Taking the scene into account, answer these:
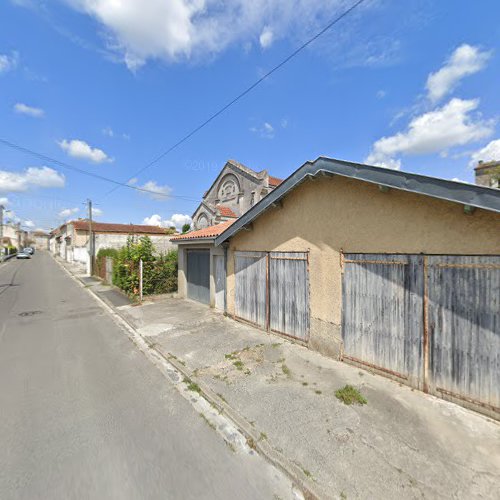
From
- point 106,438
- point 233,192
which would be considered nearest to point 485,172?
point 233,192

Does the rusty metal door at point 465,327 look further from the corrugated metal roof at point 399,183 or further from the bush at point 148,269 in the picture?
the bush at point 148,269

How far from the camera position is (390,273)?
451 cm

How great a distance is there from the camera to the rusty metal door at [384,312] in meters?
4.22

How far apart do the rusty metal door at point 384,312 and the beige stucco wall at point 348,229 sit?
0.21 m

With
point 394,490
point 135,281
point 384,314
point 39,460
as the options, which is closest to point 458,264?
point 384,314

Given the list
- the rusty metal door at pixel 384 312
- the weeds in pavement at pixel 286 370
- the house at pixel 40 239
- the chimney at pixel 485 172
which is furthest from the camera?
the house at pixel 40 239

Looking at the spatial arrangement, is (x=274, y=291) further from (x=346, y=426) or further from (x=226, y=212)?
(x=226, y=212)

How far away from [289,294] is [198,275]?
529 cm

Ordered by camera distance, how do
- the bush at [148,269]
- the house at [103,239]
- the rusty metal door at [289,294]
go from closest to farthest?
1. the rusty metal door at [289,294]
2. the bush at [148,269]
3. the house at [103,239]

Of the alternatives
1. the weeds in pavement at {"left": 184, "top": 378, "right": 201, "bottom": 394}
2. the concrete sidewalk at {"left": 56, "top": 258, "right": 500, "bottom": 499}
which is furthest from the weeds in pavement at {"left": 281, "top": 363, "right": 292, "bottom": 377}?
the weeds in pavement at {"left": 184, "top": 378, "right": 201, "bottom": 394}

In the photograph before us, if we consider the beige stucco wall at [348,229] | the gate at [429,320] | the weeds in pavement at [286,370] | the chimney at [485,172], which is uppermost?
the chimney at [485,172]

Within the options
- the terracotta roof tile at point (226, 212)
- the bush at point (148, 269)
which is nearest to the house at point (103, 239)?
the bush at point (148, 269)

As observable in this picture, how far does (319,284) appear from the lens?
567 centimetres

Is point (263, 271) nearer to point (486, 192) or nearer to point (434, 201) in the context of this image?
point (434, 201)
